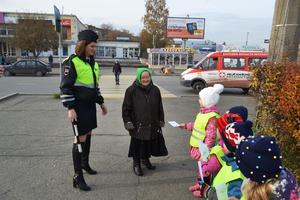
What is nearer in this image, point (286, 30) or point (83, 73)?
point (83, 73)

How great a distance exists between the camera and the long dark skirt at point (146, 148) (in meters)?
4.53

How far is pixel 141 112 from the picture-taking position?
14.3 feet

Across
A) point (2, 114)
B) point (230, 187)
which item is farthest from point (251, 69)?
point (2, 114)

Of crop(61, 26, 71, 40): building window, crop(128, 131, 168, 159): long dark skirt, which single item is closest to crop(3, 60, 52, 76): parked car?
crop(128, 131, 168, 159): long dark skirt

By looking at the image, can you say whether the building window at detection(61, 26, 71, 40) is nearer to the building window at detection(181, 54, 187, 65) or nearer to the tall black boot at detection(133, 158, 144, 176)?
the building window at detection(181, 54, 187, 65)

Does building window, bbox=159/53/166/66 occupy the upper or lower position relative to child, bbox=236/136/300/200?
lower

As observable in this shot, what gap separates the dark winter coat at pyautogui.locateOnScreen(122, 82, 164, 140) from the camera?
4.37 m

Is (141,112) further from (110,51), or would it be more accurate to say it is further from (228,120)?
(110,51)

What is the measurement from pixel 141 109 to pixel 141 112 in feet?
0.14

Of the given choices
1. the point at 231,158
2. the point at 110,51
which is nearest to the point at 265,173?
the point at 231,158

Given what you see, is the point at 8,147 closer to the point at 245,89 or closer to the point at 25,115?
the point at 25,115

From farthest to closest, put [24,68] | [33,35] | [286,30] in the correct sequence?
Result: 1. [33,35]
2. [24,68]
3. [286,30]

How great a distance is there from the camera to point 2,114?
870 centimetres

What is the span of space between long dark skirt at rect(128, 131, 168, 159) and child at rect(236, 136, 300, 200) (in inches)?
111
